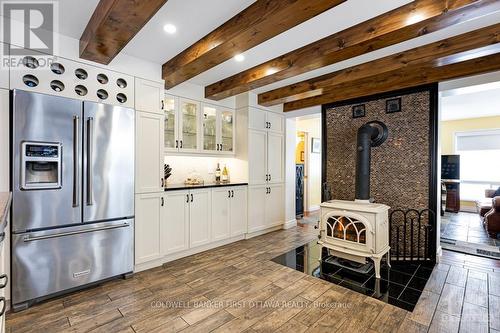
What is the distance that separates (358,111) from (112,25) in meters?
3.40

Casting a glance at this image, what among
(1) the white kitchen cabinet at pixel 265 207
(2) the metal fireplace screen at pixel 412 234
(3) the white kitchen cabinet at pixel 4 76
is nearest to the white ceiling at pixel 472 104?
(2) the metal fireplace screen at pixel 412 234

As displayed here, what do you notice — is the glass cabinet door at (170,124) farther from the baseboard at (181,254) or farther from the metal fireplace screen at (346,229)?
the metal fireplace screen at (346,229)

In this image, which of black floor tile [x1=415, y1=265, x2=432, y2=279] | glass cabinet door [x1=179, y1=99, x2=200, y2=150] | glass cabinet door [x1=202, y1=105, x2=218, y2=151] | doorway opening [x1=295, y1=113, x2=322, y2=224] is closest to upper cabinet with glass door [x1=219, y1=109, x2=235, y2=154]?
glass cabinet door [x1=202, y1=105, x2=218, y2=151]

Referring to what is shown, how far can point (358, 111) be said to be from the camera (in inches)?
150

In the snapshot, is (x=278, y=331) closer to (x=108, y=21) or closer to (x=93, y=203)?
(x=93, y=203)

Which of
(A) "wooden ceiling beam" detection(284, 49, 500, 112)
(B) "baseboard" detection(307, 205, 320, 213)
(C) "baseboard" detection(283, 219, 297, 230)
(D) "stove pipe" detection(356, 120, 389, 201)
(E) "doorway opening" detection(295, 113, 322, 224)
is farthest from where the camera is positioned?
(B) "baseboard" detection(307, 205, 320, 213)

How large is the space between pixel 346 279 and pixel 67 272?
296cm

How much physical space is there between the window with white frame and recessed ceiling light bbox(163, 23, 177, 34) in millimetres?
8110

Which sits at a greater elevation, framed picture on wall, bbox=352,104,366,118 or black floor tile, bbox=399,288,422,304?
framed picture on wall, bbox=352,104,366,118

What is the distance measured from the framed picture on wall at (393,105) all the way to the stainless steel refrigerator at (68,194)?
348 cm

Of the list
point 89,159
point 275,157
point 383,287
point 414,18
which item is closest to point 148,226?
point 89,159

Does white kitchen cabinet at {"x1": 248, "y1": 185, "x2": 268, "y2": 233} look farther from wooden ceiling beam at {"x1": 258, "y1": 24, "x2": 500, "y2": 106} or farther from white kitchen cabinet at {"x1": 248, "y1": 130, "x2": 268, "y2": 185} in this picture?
wooden ceiling beam at {"x1": 258, "y1": 24, "x2": 500, "y2": 106}

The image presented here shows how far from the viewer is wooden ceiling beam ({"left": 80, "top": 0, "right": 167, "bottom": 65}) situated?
170 cm

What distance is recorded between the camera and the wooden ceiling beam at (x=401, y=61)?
225 cm
